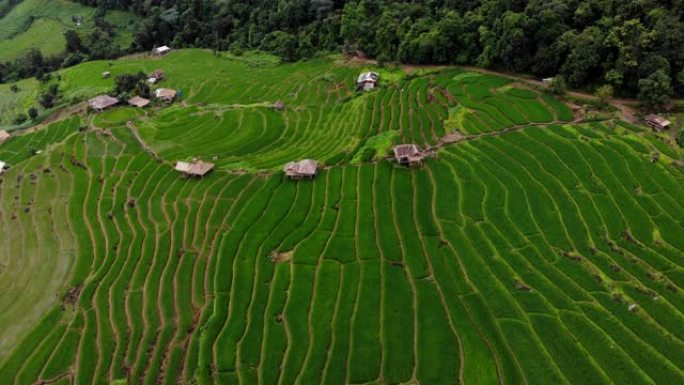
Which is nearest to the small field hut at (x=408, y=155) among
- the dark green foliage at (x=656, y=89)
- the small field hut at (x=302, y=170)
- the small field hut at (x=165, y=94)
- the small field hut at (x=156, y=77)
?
the small field hut at (x=302, y=170)

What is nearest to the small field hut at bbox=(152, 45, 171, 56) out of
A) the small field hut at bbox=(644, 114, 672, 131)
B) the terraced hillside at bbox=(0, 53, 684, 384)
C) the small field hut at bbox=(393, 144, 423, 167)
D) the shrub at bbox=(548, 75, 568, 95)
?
the terraced hillside at bbox=(0, 53, 684, 384)

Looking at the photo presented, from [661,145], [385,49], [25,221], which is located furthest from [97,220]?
[661,145]

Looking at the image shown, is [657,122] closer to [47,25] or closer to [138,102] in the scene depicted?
[138,102]

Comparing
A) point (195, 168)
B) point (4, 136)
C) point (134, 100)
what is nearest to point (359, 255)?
point (195, 168)

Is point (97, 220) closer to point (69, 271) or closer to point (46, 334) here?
point (69, 271)

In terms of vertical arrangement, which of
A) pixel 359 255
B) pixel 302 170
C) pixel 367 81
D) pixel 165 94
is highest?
pixel 367 81

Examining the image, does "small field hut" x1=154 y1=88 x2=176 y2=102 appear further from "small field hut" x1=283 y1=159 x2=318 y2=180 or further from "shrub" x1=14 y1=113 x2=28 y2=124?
"small field hut" x1=283 y1=159 x2=318 y2=180

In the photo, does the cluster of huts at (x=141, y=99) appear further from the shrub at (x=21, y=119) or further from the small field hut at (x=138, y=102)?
the shrub at (x=21, y=119)
